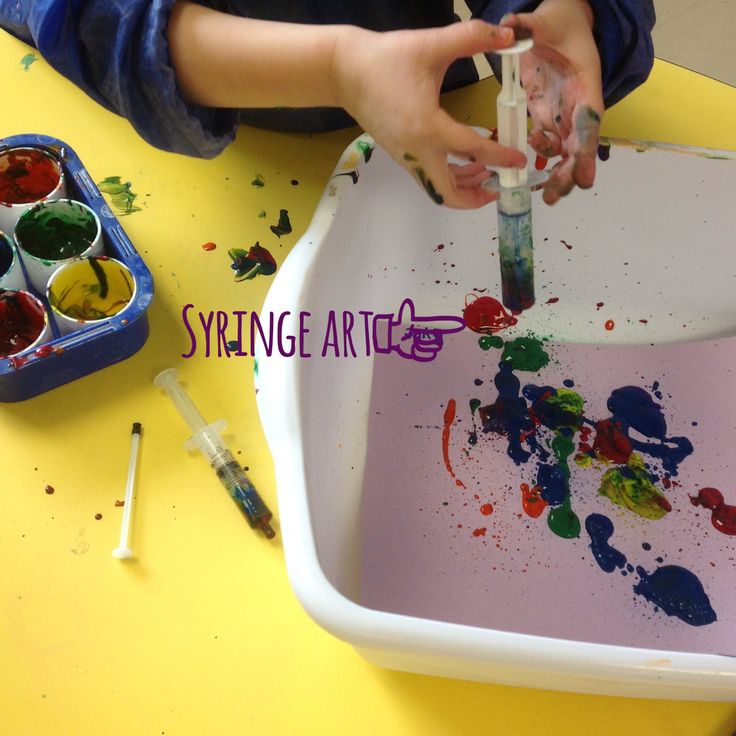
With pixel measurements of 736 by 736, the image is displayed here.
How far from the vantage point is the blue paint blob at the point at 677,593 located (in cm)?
54

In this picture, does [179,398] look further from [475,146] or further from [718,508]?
[718,508]

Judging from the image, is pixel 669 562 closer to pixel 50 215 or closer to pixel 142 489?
pixel 142 489

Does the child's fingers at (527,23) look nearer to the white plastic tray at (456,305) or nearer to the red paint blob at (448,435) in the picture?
the white plastic tray at (456,305)

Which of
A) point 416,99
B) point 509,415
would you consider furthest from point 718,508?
point 416,99

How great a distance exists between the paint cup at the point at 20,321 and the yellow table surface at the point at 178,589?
0.04m

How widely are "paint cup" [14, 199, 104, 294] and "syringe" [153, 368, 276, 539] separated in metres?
0.12

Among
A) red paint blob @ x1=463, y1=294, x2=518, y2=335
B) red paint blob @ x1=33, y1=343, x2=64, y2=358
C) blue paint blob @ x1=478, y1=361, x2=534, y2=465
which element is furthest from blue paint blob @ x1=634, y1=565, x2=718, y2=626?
red paint blob @ x1=33, y1=343, x2=64, y2=358

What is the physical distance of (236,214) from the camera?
0.65 meters

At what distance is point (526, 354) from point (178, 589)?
353 mm

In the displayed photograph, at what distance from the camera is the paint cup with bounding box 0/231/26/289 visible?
1.82 feet

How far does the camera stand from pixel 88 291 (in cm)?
58

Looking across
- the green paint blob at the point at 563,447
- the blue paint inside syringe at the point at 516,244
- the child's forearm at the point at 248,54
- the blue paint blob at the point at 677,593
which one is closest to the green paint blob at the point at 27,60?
the child's forearm at the point at 248,54

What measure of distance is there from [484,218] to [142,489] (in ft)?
1.14

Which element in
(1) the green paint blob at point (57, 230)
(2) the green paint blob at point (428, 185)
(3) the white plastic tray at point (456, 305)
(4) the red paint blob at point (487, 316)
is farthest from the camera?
(4) the red paint blob at point (487, 316)
